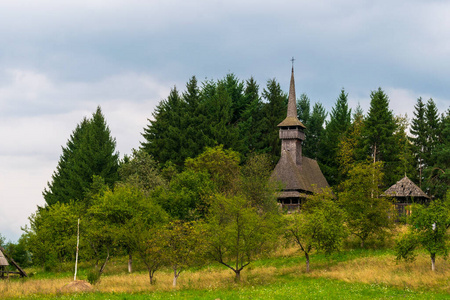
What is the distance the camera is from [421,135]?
278 ft

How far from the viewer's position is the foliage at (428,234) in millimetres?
40156

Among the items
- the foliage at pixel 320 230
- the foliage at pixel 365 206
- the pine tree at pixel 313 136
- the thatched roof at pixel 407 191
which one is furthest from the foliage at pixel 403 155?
the foliage at pixel 320 230

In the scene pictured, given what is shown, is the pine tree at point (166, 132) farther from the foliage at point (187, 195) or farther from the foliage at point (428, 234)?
the foliage at point (428, 234)

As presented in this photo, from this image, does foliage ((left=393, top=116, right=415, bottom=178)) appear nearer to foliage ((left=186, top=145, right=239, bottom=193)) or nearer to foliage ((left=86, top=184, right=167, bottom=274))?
foliage ((left=186, top=145, right=239, bottom=193))

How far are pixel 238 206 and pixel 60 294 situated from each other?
15.9 metres

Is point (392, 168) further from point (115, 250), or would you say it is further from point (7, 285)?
point (7, 285)

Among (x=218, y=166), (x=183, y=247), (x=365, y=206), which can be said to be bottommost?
(x=183, y=247)

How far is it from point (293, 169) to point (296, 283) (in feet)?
124

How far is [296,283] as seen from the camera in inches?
1544

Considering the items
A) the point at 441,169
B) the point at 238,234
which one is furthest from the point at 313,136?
the point at 238,234

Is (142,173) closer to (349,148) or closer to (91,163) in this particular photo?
(91,163)

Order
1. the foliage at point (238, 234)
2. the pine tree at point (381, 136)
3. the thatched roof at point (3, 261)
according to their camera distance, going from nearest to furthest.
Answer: the foliage at point (238, 234)
the thatched roof at point (3, 261)
the pine tree at point (381, 136)

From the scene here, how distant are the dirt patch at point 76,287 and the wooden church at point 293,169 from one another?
37323 millimetres

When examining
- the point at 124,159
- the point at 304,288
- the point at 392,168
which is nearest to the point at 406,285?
the point at 304,288
